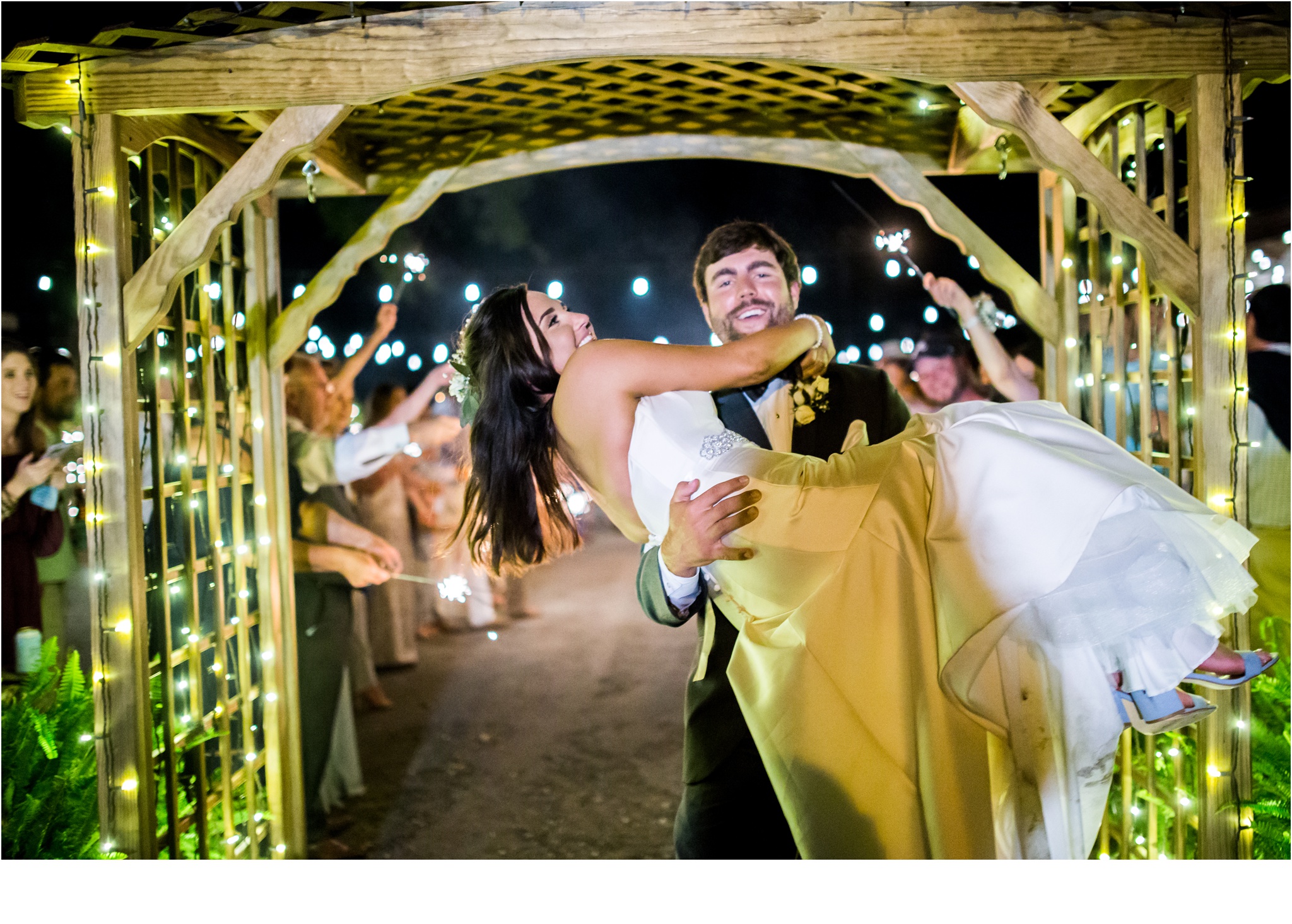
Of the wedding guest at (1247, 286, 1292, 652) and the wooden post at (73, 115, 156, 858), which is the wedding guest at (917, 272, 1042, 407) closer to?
the wedding guest at (1247, 286, 1292, 652)

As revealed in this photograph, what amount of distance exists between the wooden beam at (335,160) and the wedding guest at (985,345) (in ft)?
7.16

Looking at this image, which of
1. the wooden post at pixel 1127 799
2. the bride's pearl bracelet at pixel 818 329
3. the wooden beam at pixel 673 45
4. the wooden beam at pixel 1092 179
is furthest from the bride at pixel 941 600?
the wooden beam at pixel 673 45

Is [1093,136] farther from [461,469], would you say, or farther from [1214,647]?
[461,469]

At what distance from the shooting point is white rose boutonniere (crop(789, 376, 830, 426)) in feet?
9.49

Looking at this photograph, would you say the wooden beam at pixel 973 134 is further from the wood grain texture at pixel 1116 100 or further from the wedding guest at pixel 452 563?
the wedding guest at pixel 452 563

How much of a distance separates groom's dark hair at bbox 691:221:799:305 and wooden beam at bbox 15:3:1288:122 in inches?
27.2

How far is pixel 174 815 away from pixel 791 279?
271cm

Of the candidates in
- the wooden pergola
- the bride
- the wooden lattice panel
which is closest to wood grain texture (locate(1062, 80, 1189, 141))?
the wooden pergola

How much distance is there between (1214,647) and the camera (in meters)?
2.30

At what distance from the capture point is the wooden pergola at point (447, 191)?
2471 millimetres

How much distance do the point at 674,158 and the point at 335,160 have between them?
4.07 feet

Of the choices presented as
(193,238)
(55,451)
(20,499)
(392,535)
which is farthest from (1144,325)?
(20,499)

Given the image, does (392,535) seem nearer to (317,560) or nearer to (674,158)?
(317,560)

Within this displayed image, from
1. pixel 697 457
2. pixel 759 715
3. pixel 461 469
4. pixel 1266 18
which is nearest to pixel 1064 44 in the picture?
pixel 1266 18
